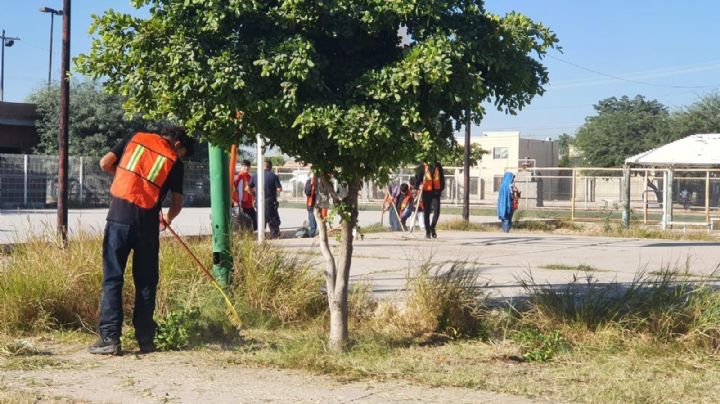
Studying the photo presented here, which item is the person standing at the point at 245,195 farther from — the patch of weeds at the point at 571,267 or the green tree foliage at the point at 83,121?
the green tree foliage at the point at 83,121

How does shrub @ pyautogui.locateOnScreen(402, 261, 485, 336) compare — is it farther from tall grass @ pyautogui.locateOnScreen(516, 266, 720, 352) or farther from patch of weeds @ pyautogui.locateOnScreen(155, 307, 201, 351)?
patch of weeds @ pyautogui.locateOnScreen(155, 307, 201, 351)

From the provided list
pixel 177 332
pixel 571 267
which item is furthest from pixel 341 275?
pixel 571 267

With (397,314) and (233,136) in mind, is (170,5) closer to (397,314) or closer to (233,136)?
(233,136)

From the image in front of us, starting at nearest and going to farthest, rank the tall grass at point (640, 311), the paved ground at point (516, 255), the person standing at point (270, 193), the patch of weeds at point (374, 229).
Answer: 1. the tall grass at point (640, 311)
2. the paved ground at point (516, 255)
3. the person standing at point (270, 193)
4. the patch of weeds at point (374, 229)

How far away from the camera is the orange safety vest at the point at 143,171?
7.61 meters

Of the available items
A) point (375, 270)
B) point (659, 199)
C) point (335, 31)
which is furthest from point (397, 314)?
point (659, 199)

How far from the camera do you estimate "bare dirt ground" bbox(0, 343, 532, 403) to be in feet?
20.3

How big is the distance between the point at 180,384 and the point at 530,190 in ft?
140

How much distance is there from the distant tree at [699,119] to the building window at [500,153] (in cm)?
1626

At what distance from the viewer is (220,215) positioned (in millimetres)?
9422

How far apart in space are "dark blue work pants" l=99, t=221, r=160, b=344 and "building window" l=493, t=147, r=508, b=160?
6882 centimetres

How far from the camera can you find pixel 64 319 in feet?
28.0

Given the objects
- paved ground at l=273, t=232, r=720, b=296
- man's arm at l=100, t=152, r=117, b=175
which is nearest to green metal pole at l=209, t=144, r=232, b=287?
paved ground at l=273, t=232, r=720, b=296

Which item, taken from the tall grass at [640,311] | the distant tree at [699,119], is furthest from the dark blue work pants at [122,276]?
the distant tree at [699,119]
